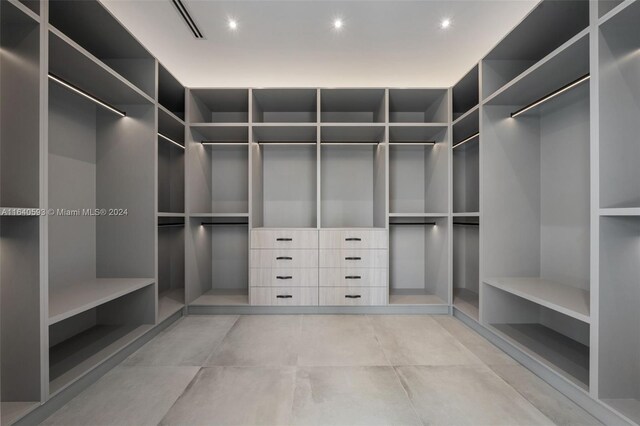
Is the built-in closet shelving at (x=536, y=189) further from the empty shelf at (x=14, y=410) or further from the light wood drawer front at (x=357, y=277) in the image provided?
the empty shelf at (x=14, y=410)

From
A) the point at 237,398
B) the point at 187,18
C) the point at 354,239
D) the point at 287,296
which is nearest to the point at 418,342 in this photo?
the point at 354,239

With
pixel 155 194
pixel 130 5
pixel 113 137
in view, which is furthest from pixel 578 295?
pixel 130 5

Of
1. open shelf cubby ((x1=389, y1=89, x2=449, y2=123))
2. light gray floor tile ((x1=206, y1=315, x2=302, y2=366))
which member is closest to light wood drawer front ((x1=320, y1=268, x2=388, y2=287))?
light gray floor tile ((x1=206, y1=315, x2=302, y2=366))

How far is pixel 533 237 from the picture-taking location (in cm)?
250

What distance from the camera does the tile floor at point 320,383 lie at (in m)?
1.47

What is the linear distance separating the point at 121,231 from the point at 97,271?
42 centimetres

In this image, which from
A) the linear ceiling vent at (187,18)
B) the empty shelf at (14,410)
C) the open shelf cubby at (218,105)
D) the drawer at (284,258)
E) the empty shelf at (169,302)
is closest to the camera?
the empty shelf at (14,410)

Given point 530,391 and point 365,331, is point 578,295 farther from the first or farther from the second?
point 365,331

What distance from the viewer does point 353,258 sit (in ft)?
9.98

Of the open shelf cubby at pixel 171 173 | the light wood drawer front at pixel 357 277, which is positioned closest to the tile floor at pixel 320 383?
the light wood drawer front at pixel 357 277

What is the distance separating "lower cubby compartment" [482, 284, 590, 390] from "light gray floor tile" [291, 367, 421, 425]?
1.04 m

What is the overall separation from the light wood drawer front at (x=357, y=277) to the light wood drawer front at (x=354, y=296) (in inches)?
1.8

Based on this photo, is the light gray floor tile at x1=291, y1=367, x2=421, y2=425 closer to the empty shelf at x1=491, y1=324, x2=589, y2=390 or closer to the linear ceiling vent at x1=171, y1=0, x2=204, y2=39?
the empty shelf at x1=491, y1=324, x2=589, y2=390

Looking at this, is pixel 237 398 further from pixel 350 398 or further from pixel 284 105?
pixel 284 105
